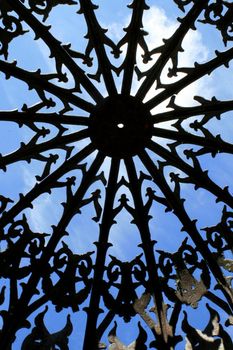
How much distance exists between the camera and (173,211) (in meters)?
14.9

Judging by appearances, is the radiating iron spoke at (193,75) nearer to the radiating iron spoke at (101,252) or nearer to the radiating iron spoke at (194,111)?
the radiating iron spoke at (194,111)

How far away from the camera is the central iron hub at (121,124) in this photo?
1488 centimetres

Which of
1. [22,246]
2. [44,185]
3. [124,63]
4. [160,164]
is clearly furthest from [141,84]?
[22,246]

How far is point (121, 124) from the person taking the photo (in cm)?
1490

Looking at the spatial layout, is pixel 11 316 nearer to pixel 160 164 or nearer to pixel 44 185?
pixel 44 185

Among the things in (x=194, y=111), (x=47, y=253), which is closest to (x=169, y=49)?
(x=194, y=111)

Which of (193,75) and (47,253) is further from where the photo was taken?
(193,75)

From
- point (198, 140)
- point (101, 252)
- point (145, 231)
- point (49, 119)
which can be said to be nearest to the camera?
point (101, 252)

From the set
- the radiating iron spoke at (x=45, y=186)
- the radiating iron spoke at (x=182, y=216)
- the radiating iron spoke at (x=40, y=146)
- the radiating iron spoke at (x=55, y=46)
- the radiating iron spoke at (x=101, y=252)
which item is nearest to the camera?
the radiating iron spoke at (x=101, y=252)

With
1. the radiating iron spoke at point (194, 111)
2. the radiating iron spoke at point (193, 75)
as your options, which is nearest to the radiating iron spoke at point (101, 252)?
the radiating iron spoke at point (194, 111)

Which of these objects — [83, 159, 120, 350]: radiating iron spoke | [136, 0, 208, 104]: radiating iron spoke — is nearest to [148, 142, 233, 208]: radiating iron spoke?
[83, 159, 120, 350]: radiating iron spoke

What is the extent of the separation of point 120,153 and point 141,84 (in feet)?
4.45

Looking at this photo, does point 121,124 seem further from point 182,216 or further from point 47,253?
point 47,253

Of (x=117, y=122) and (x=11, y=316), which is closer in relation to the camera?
(x=11, y=316)
